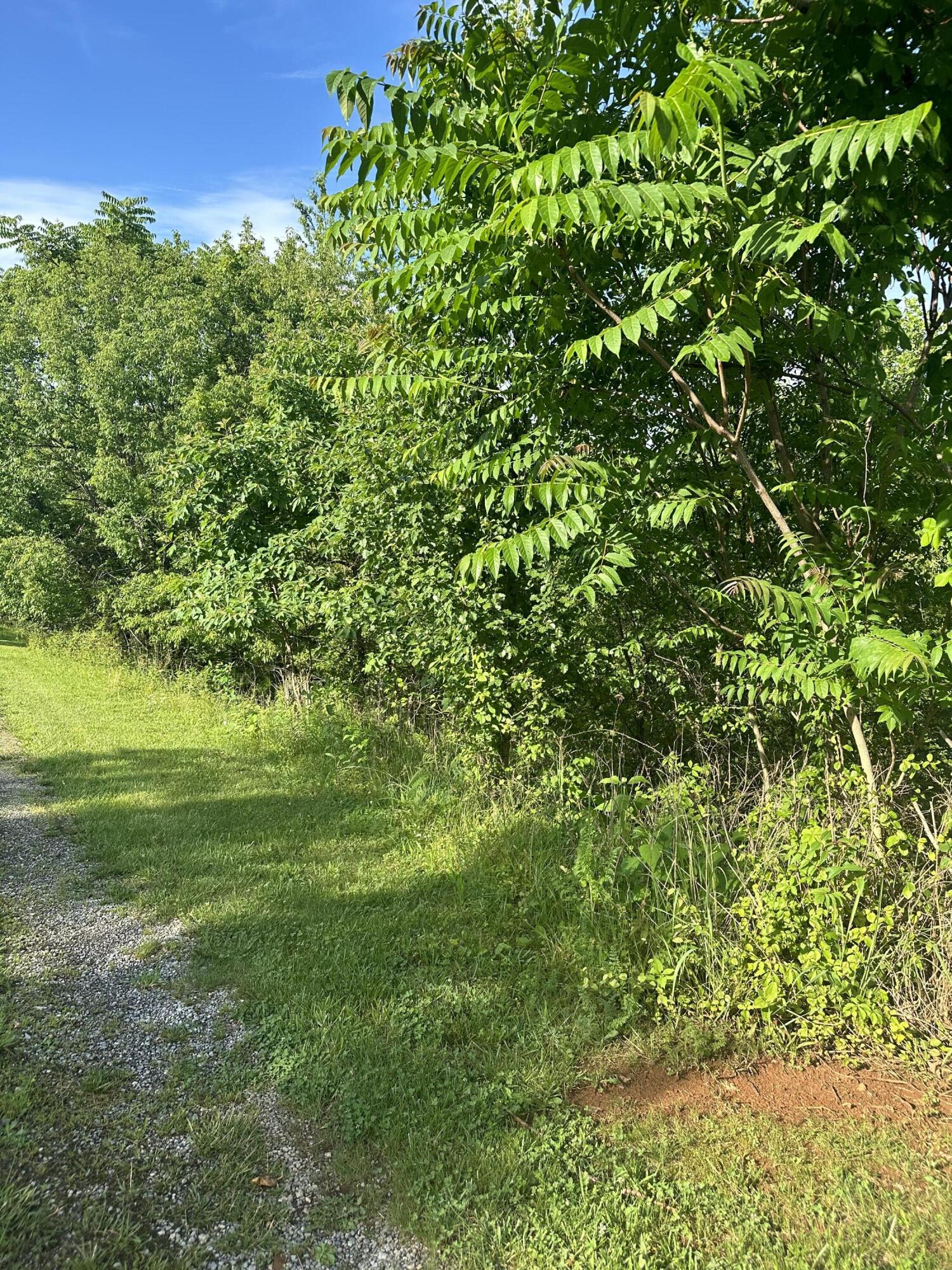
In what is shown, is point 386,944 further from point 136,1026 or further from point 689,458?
point 689,458

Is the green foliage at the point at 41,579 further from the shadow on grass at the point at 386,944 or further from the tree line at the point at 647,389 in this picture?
the shadow on grass at the point at 386,944

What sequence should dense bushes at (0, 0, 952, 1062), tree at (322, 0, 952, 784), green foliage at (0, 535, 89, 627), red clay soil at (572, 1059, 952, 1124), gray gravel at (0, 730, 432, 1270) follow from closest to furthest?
gray gravel at (0, 730, 432, 1270), tree at (322, 0, 952, 784), dense bushes at (0, 0, 952, 1062), red clay soil at (572, 1059, 952, 1124), green foliage at (0, 535, 89, 627)

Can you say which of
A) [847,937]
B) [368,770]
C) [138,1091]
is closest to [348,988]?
[138,1091]

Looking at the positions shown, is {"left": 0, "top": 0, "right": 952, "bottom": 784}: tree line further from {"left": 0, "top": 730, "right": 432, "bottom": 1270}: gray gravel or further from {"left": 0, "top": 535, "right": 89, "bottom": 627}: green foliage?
{"left": 0, "top": 535, "right": 89, "bottom": 627}: green foliage

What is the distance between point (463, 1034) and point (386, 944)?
834 mm

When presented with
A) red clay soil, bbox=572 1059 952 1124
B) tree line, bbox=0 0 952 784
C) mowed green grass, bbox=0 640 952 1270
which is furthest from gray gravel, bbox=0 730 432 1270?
tree line, bbox=0 0 952 784

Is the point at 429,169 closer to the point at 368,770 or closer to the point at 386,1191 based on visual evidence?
the point at 386,1191

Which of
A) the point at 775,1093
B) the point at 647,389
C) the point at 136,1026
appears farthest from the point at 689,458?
the point at 136,1026

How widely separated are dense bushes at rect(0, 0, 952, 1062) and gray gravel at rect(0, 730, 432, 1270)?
1434 millimetres

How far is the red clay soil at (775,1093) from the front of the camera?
264cm

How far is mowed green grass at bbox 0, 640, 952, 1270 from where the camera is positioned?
2.18 m

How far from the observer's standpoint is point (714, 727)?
5.51m

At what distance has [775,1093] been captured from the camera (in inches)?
108

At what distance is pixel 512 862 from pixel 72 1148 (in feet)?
8.58
